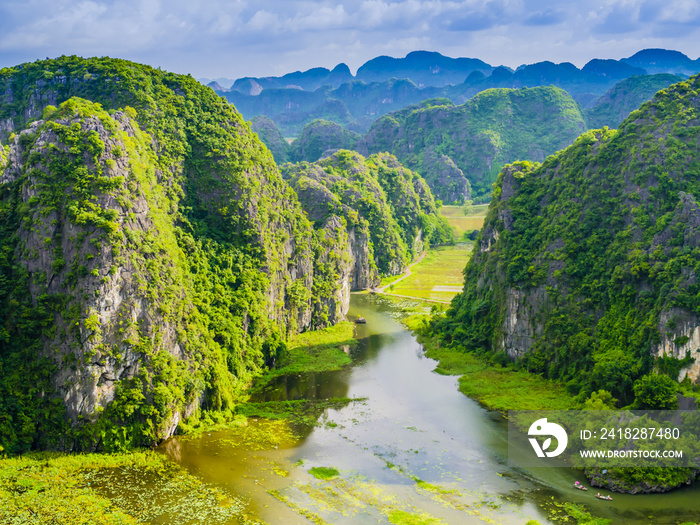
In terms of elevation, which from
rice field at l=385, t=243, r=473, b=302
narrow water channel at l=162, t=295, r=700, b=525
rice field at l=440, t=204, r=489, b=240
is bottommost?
narrow water channel at l=162, t=295, r=700, b=525

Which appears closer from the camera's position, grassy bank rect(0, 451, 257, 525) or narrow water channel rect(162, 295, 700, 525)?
grassy bank rect(0, 451, 257, 525)

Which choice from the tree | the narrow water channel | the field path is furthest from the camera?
the field path

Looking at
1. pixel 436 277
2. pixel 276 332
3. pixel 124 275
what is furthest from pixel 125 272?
pixel 436 277

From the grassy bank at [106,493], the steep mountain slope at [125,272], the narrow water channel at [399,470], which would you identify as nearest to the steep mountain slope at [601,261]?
the narrow water channel at [399,470]

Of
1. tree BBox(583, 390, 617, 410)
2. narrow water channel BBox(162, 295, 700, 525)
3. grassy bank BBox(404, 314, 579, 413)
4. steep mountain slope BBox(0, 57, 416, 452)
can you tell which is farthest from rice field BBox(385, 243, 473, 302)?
tree BBox(583, 390, 617, 410)

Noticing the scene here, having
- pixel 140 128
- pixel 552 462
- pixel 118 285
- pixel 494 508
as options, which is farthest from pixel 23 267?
pixel 552 462

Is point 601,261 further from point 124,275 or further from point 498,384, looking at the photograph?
point 124,275

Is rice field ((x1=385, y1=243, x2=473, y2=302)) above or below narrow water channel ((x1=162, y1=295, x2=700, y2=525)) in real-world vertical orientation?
above

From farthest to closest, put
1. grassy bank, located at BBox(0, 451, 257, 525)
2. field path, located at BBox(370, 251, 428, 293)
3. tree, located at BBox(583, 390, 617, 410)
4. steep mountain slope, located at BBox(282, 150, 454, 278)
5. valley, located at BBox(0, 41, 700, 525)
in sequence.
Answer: field path, located at BBox(370, 251, 428, 293) < steep mountain slope, located at BBox(282, 150, 454, 278) < tree, located at BBox(583, 390, 617, 410) < valley, located at BBox(0, 41, 700, 525) < grassy bank, located at BBox(0, 451, 257, 525)

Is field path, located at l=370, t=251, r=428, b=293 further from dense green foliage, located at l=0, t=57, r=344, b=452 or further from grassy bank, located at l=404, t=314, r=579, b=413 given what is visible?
dense green foliage, located at l=0, t=57, r=344, b=452
